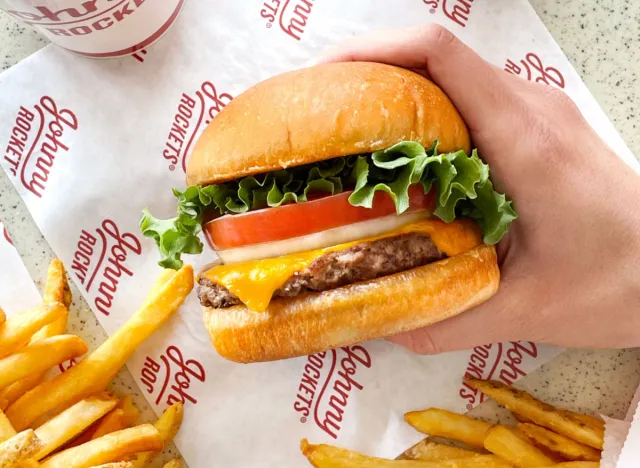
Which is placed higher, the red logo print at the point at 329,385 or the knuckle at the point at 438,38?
the knuckle at the point at 438,38

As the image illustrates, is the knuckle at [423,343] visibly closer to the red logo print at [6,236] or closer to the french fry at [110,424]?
the french fry at [110,424]

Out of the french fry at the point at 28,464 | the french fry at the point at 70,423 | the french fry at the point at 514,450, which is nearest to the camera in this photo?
the french fry at the point at 28,464

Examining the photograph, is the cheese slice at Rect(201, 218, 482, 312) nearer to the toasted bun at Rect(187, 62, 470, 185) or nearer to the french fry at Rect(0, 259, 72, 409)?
the toasted bun at Rect(187, 62, 470, 185)

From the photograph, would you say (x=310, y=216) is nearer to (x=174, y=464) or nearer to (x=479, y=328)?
(x=479, y=328)

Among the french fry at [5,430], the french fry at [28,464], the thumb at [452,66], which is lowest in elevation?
the french fry at [28,464]

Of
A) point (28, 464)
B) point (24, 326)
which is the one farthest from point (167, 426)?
point (24, 326)

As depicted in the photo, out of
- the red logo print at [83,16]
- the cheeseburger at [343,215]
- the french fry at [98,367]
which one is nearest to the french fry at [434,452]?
the cheeseburger at [343,215]

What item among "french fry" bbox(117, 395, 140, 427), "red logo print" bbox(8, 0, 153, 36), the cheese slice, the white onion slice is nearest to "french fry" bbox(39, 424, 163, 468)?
"french fry" bbox(117, 395, 140, 427)
